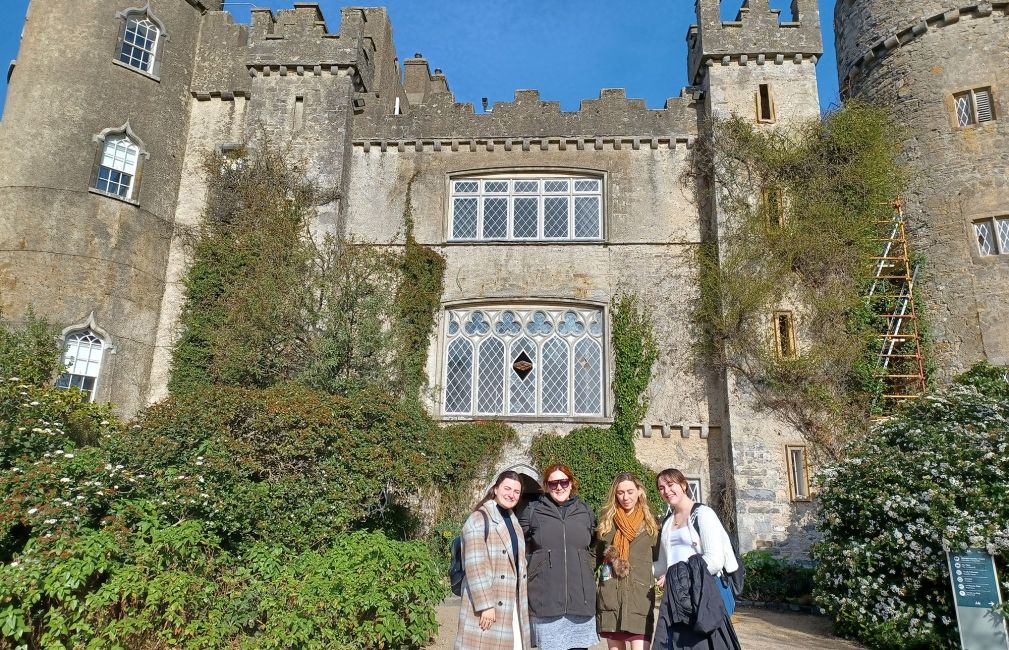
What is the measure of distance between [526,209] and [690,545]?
426 inches

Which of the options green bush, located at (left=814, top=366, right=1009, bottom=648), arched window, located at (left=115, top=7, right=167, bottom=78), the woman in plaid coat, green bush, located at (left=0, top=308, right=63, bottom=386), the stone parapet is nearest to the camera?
the woman in plaid coat

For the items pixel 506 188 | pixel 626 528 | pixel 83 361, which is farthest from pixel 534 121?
pixel 626 528

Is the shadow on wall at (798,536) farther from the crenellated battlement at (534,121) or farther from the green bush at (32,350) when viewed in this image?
the green bush at (32,350)

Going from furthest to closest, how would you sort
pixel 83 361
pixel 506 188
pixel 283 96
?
pixel 283 96
pixel 506 188
pixel 83 361

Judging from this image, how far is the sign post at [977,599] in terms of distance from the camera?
7043 mm

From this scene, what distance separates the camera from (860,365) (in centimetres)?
1271

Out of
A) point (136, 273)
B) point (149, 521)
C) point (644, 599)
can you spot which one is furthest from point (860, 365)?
point (136, 273)

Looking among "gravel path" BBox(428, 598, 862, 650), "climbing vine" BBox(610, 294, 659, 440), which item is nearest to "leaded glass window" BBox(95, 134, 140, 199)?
"climbing vine" BBox(610, 294, 659, 440)

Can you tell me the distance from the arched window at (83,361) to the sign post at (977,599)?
13707mm

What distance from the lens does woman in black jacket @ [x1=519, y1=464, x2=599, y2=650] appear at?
5.11 m

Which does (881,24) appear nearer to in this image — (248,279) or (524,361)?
(524,361)

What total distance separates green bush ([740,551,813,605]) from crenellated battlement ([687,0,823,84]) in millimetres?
10112

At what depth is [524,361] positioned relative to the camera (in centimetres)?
1407

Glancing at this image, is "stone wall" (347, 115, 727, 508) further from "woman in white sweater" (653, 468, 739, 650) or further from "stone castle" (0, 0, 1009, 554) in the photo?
"woman in white sweater" (653, 468, 739, 650)
